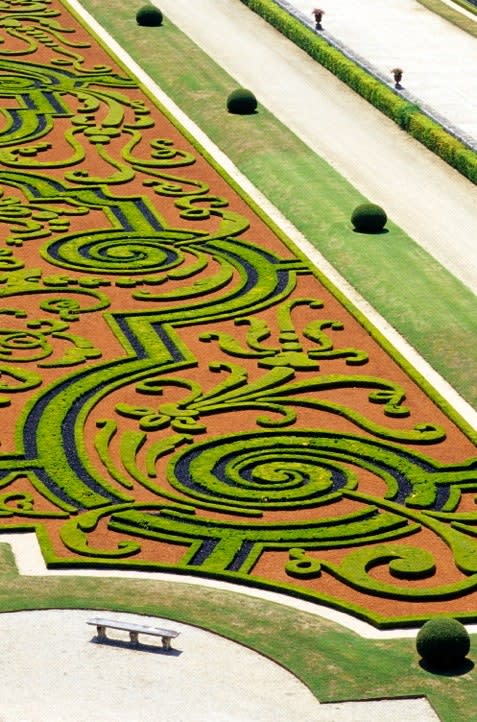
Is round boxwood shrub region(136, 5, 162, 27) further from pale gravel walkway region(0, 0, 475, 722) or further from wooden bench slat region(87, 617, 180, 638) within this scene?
wooden bench slat region(87, 617, 180, 638)

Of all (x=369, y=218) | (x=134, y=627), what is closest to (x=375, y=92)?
(x=369, y=218)

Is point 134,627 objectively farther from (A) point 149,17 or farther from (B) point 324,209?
(A) point 149,17

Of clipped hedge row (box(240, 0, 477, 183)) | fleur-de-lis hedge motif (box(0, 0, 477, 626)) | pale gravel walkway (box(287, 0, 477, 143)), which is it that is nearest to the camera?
fleur-de-lis hedge motif (box(0, 0, 477, 626))

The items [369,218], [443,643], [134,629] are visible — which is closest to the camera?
[443,643]

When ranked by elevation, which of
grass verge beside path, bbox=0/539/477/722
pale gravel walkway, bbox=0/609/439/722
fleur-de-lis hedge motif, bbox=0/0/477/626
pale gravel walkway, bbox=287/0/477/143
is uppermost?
pale gravel walkway, bbox=0/609/439/722

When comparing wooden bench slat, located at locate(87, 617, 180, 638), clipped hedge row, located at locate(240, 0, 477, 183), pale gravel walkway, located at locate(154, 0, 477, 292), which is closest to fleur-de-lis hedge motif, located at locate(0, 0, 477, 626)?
wooden bench slat, located at locate(87, 617, 180, 638)

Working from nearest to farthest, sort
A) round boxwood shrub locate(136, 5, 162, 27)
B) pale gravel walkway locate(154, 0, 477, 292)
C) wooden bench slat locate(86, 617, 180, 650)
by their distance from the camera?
→ wooden bench slat locate(86, 617, 180, 650), pale gravel walkway locate(154, 0, 477, 292), round boxwood shrub locate(136, 5, 162, 27)

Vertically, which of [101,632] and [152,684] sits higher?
[152,684]
